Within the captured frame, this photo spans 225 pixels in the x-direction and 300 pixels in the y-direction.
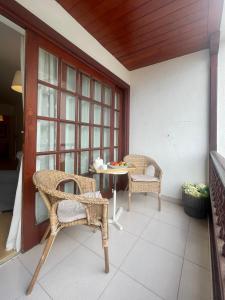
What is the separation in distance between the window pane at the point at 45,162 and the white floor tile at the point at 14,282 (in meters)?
0.83

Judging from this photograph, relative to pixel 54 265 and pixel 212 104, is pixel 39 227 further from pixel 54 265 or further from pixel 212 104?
pixel 212 104

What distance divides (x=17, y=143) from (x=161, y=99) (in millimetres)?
6590

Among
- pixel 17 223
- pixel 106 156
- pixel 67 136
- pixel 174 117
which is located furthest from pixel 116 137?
pixel 17 223

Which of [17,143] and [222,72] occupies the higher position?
[222,72]

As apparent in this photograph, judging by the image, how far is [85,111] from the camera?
2109mm

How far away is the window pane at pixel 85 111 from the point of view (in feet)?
6.74

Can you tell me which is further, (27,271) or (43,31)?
(43,31)

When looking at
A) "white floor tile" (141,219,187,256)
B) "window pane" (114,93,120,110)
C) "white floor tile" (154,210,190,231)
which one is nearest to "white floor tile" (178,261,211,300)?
"white floor tile" (141,219,187,256)

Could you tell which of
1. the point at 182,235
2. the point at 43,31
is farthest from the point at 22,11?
the point at 182,235

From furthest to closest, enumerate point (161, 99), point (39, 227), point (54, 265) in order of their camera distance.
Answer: point (161, 99), point (39, 227), point (54, 265)

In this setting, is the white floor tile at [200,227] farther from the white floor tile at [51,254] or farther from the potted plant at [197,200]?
the white floor tile at [51,254]

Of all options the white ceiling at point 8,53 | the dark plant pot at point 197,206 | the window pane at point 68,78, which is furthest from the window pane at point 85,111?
the dark plant pot at point 197,206

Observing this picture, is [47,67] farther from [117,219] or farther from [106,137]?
[117,219]

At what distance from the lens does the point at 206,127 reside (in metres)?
2.26
